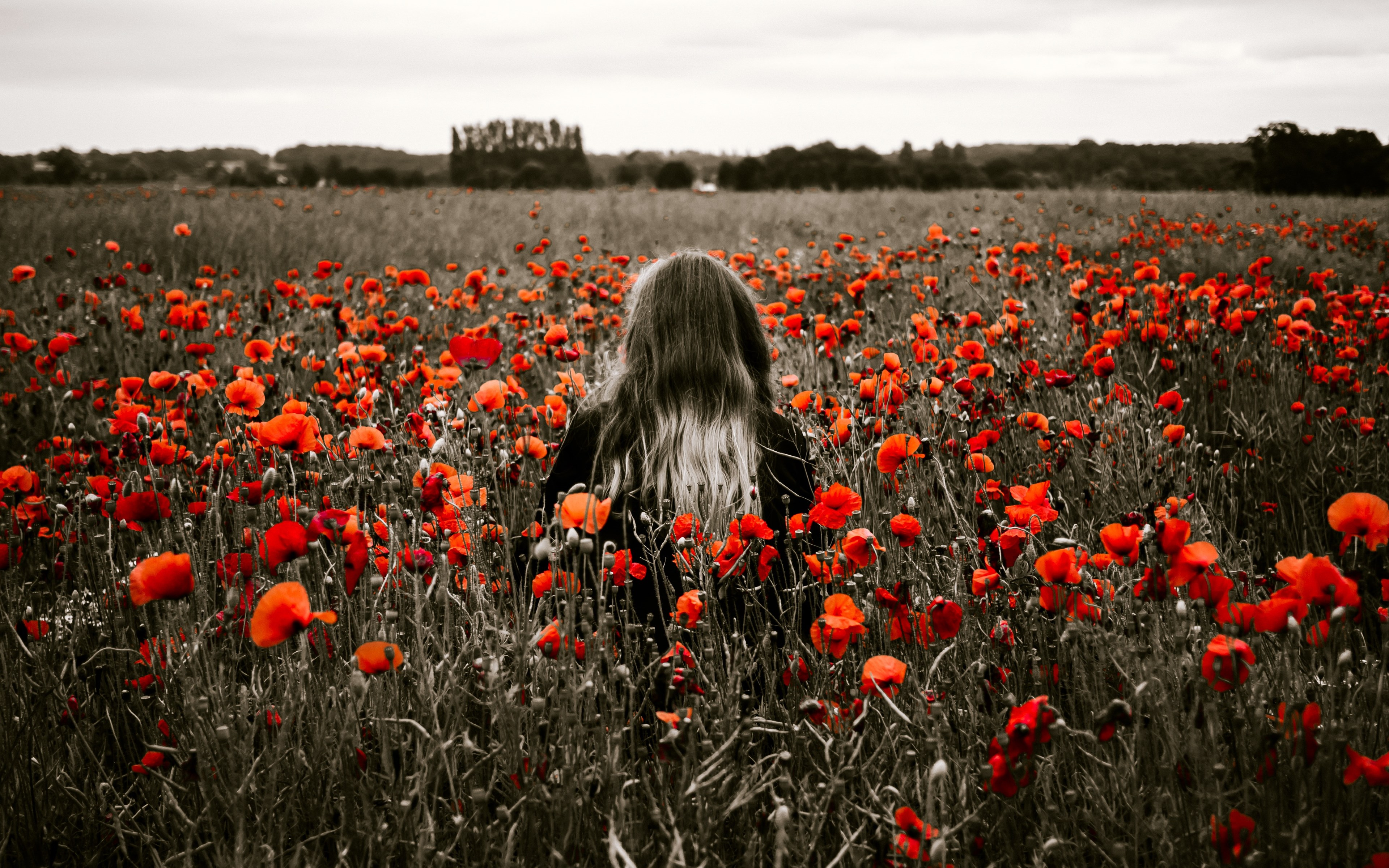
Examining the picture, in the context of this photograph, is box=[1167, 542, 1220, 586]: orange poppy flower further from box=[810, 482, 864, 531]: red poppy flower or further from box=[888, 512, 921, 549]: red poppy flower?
box=[810, 482, 864, 531]: red poppy flower

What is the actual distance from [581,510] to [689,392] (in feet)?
3.33

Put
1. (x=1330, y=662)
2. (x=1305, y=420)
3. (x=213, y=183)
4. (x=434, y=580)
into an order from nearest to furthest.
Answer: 1. (x=1330, y=662)
2. (x=434, y=580)
3. (x=1305, y=420)
4. (x=213, y=183)

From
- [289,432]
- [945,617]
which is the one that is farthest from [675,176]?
[945,617]

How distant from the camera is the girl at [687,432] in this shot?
2.15 metres

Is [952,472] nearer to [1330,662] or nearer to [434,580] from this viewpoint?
[1330,662]

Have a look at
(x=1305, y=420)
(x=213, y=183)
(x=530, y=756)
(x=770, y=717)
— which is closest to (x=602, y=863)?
(x=530, y=756)

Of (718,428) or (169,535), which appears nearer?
(169,535)

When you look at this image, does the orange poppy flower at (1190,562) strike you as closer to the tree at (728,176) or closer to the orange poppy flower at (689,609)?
the orange poppy flower at (689,609)

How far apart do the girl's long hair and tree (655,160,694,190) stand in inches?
1033

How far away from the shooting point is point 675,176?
28641 mm

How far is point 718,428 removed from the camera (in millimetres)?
2287

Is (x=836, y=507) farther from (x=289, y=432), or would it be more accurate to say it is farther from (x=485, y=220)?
(x=485, y=220)

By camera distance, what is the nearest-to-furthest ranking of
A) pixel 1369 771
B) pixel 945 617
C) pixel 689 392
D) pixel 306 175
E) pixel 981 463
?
1. pixel 1369 771
2. pixel 945 617
3. pixel 981 463
4. pixel 689 392
5. pixel 306 175

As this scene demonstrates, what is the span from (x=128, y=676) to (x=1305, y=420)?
3.97m
